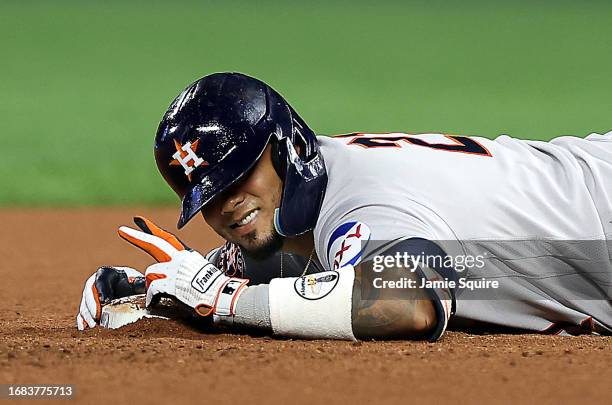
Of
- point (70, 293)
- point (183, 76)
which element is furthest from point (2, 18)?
point (70, 293)

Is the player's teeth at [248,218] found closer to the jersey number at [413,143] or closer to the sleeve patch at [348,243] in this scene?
the sleeve patch at [348,243]

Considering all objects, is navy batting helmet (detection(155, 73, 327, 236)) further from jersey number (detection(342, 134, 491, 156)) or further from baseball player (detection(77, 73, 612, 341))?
jersey number (detection(342, 134, 491, 156))

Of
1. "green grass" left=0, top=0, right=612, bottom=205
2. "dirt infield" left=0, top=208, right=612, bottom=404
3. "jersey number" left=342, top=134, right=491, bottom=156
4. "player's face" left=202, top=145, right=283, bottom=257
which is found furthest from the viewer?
"green grass" left=0, top=0, right=612, bottom=205

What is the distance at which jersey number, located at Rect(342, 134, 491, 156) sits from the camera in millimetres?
4168

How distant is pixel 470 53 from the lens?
72.7ft

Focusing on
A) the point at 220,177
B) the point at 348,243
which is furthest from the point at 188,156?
the point at 348,243

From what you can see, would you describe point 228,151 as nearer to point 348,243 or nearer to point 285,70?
point 348,243

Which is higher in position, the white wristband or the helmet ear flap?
the helmet ear flap

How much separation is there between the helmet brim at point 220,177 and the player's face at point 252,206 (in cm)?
4

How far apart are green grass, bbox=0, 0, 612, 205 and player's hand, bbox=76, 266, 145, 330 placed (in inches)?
259

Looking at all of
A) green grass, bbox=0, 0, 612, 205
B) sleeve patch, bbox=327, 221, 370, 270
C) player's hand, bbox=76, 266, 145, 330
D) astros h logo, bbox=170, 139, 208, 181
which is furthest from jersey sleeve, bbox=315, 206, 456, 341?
green grass, bbox=0, 0, 612, 205

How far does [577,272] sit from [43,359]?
6.63ft

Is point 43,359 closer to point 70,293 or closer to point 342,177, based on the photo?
point 342,177

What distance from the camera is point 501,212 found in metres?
4.01
